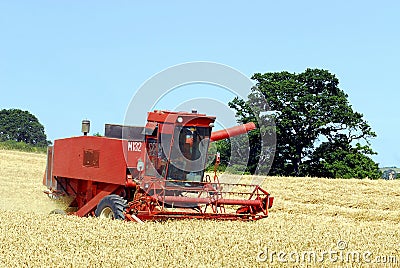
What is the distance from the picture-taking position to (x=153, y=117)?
497 inches

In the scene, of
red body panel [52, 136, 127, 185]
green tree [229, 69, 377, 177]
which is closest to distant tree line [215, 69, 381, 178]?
green tree [229, 69, 377, 177]

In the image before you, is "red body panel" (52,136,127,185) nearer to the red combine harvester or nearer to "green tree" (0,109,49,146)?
the red combine harvester

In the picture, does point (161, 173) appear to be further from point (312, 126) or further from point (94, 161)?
point (312, 126)

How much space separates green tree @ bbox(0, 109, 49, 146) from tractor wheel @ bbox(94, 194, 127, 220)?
65421 mm

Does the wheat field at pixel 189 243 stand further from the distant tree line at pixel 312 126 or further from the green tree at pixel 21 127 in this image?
the green tree at pixel 21 127

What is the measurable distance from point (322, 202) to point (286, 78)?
22.7 meters

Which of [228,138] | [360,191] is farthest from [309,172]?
[228,138]

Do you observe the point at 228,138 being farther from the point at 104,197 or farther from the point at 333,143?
the point at 333,143

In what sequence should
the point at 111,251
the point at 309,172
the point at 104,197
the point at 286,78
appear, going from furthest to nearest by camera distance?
the point at 286,78, the point at 309,172, the point at 104,197, the point at 111,251

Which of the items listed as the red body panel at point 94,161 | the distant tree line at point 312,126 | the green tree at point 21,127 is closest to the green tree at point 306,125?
the distant tree line at point 312,126

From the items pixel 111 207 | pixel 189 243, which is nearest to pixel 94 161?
pixel 111 207

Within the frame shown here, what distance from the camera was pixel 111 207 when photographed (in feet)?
38.8

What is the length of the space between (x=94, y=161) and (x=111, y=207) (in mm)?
1779

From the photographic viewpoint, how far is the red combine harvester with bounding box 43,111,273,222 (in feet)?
38.3
